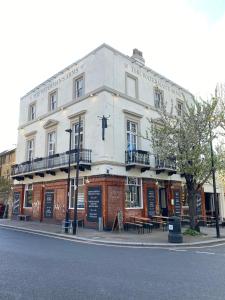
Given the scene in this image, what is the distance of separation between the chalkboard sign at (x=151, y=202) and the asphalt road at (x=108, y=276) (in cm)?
Result: 1138

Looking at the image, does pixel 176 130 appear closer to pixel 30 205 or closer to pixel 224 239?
pixel 224 239

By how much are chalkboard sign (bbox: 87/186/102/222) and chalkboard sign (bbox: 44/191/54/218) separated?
4.74 meters

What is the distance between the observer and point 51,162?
71.1ft

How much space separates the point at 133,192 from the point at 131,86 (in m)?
8.32

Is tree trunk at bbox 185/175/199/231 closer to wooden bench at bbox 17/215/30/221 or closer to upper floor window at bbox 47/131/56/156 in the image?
upper floor window at bbox 47/131/56/156

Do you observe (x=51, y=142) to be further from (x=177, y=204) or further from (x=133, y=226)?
(x=177, y=204)

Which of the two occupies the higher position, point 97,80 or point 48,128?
point 97,80

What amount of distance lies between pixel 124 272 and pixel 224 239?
9808 mm

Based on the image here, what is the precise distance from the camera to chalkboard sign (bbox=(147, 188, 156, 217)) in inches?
827

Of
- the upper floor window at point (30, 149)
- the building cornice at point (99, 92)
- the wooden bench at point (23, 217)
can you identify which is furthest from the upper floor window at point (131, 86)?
the wooden bench at point (23, 217)

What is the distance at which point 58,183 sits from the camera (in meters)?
21.9

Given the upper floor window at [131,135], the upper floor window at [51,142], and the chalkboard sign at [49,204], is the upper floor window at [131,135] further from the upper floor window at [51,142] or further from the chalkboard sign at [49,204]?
the chalkboard sign at [49,204]

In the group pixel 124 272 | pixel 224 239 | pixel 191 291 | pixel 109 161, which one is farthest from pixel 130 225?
pixel 191 291

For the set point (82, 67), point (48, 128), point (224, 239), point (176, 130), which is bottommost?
point (224, 239)
